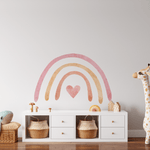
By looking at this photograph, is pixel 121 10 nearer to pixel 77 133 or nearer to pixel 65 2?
pixel 65 2

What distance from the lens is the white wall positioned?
3359 millimetres

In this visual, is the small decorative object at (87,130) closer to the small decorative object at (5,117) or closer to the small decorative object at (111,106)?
the small decorative object at (111,106)

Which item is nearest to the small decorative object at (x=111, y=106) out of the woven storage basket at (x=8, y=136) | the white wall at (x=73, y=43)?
the white wall at (x=73, y=43)

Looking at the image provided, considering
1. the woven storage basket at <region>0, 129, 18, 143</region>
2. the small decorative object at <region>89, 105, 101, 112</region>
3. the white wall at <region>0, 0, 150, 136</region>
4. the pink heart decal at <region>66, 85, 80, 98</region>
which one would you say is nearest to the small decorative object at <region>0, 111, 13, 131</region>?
the woven storage basket at <region>0, 129, 18, 143</region>

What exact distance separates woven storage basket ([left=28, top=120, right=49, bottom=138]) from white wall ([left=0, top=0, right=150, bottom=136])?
15.4 inches

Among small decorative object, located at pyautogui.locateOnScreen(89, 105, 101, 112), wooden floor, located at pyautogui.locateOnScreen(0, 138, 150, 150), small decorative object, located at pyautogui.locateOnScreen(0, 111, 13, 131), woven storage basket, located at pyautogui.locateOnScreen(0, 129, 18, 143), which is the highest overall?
small decorative object, located at pyautogui.locateOnScreen(89, 105, 101, 112)

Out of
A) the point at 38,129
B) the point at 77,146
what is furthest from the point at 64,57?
the point at 77,146

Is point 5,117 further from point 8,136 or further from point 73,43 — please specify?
point 73,43

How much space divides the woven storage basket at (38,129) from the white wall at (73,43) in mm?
392

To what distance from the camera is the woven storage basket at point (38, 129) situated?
300 cm

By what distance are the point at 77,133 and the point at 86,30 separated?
169 cm

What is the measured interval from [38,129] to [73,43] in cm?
148

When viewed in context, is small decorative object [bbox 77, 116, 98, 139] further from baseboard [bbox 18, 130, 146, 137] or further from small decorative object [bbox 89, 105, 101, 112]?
baseboard [bbox 18, 130, 146, 137]

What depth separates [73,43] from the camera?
3381 millimetres
